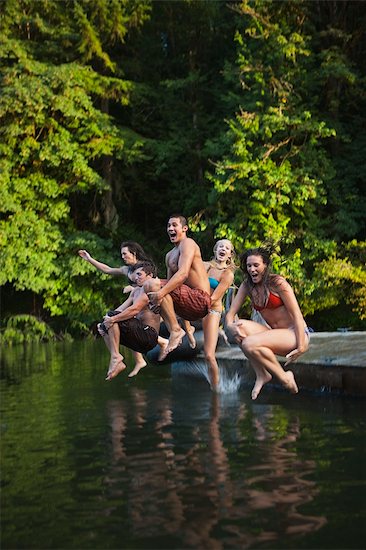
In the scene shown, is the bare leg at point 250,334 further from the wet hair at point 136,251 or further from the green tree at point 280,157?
the green tree at point 280,157

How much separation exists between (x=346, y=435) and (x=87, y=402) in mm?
4232

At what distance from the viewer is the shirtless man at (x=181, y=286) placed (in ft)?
25.7

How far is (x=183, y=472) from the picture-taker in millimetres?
5969

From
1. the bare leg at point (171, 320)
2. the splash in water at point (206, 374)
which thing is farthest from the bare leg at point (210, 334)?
the splash in water at point (206, 374)

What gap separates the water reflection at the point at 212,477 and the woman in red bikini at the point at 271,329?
0.68 metres

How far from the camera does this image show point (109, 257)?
29.2 meters

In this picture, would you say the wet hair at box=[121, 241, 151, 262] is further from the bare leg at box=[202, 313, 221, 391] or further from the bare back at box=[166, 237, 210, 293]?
the bare leg at box=[202, 313, 221, 391]

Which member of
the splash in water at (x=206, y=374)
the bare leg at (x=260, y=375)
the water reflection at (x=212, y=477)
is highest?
the bare leg at (x=260, y=375)

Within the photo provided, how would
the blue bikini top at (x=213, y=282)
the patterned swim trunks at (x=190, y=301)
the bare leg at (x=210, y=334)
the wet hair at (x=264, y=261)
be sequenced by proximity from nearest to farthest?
1. the wet hair at (x=264, y=261)
2. the patterned swim trunks at (x=190, y=301)
3. the bare leg at (x=210, y=334)
4. the blue bikini top at (x=213, y=282)

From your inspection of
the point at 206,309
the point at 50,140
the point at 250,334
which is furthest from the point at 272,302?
the point at 50,140

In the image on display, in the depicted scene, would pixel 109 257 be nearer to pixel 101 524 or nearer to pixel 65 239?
pixel 65 239

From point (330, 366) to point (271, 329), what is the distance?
2460 mm

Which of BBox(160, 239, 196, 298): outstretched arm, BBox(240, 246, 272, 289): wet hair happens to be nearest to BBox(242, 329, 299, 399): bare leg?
BBox(240, 246, 272, 289): wet hair

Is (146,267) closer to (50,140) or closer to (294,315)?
(294,315)
